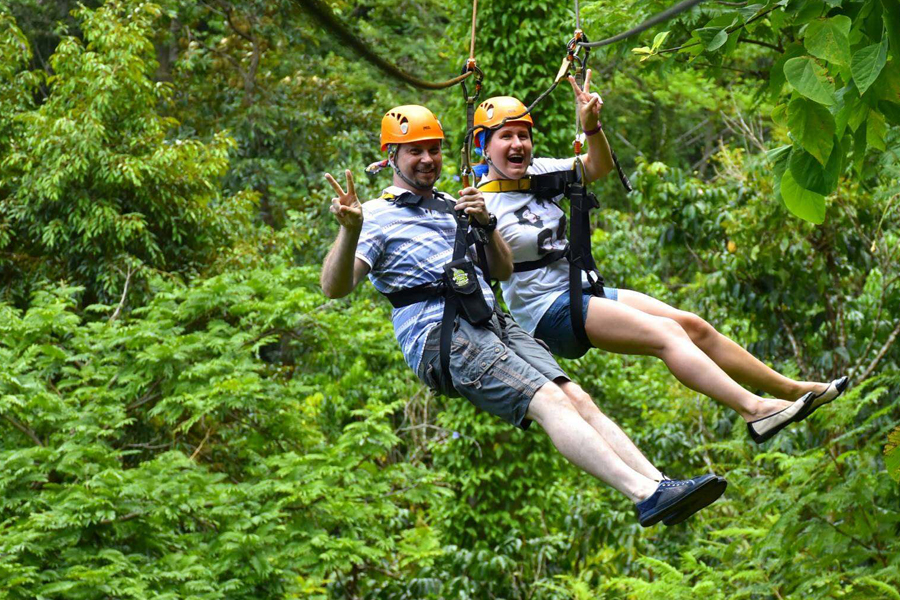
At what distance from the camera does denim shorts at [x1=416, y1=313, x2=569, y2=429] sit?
3.55 m

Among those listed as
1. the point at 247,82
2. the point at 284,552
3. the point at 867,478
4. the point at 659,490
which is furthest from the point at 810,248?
the point at 247,82

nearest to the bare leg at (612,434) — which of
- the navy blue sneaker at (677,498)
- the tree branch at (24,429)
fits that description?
the navy blue sneaker at (677,498)

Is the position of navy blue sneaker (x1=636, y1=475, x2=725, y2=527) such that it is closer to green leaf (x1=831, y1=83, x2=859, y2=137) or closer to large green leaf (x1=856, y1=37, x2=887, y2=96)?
green leaf (x1=831, y1=83, x2=859, y2=137)

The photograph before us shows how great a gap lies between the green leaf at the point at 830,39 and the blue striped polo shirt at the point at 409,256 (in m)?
1.61

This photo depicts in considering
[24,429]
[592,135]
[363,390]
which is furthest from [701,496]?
[363,390]

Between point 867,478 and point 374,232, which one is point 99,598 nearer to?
point 374,232

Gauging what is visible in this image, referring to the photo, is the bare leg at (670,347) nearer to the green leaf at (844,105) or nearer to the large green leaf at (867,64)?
the green leaf at (844,105)

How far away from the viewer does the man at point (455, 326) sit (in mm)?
3311

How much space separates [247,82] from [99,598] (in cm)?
937

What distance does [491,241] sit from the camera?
3889mm

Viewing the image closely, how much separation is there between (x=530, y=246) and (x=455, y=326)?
551mm

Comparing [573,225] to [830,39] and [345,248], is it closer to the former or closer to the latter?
[345,248]

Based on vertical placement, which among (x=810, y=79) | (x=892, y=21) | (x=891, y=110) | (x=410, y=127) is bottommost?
(x=410, y=127)

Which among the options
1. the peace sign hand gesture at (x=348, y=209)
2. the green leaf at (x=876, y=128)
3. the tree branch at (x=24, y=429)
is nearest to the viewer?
the green leaf at (x=876, y=128)
